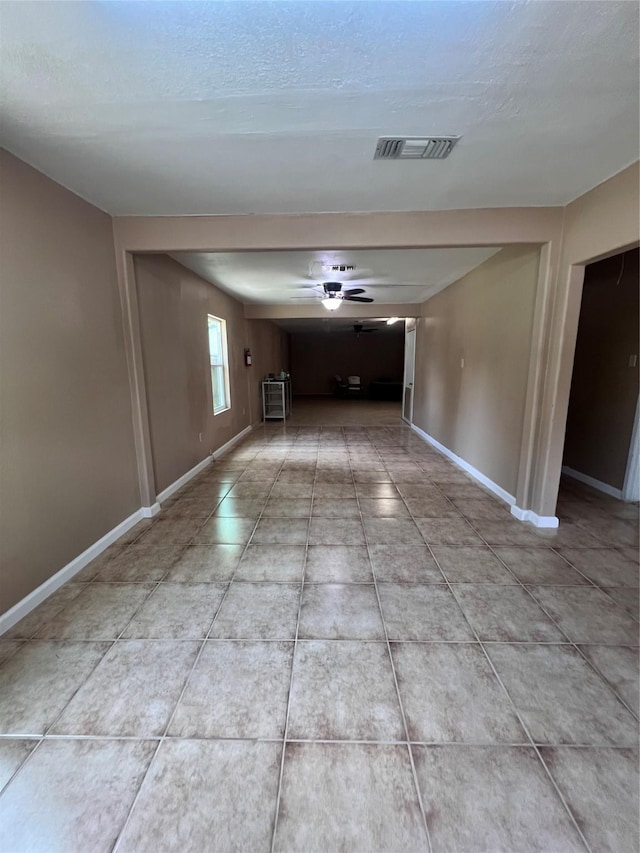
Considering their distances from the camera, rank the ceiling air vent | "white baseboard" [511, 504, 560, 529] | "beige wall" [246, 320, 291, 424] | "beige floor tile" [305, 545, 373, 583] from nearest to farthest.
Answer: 1. the ceiling air vent
2. "beige floor tile" [305, 545, 373, 583]
3. "white baseboard" [511, 504, 560, 529]
4. "beige wall" [246, 320, 291, 424]

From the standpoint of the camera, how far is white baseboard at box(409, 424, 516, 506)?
11.3ft

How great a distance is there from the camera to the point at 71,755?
1.25 metres

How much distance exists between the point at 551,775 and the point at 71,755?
168 cm

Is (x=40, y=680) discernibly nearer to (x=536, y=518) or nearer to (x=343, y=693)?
(x=343, y=693)

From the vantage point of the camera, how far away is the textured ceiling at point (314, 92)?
3.85 feet

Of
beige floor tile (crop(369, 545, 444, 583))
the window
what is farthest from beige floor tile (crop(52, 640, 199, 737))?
the window

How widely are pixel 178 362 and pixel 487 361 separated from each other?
3391 mm

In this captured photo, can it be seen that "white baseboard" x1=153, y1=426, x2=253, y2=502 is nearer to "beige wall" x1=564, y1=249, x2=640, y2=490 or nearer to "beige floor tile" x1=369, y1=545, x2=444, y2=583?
"beige floor tile" x1=369, y1=545, x2=444, y2=583

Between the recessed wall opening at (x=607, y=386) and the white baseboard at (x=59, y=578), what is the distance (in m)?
4.07

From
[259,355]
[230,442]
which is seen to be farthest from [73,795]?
[259,355]

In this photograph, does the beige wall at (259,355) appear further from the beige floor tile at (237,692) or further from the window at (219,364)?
the beige floor tile at (237,692)

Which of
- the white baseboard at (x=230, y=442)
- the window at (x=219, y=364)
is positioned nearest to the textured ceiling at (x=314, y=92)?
the window at (x=219, y=364)

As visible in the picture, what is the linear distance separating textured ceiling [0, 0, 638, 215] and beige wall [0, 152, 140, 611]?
332 millimetres

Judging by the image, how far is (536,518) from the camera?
2977 mm
